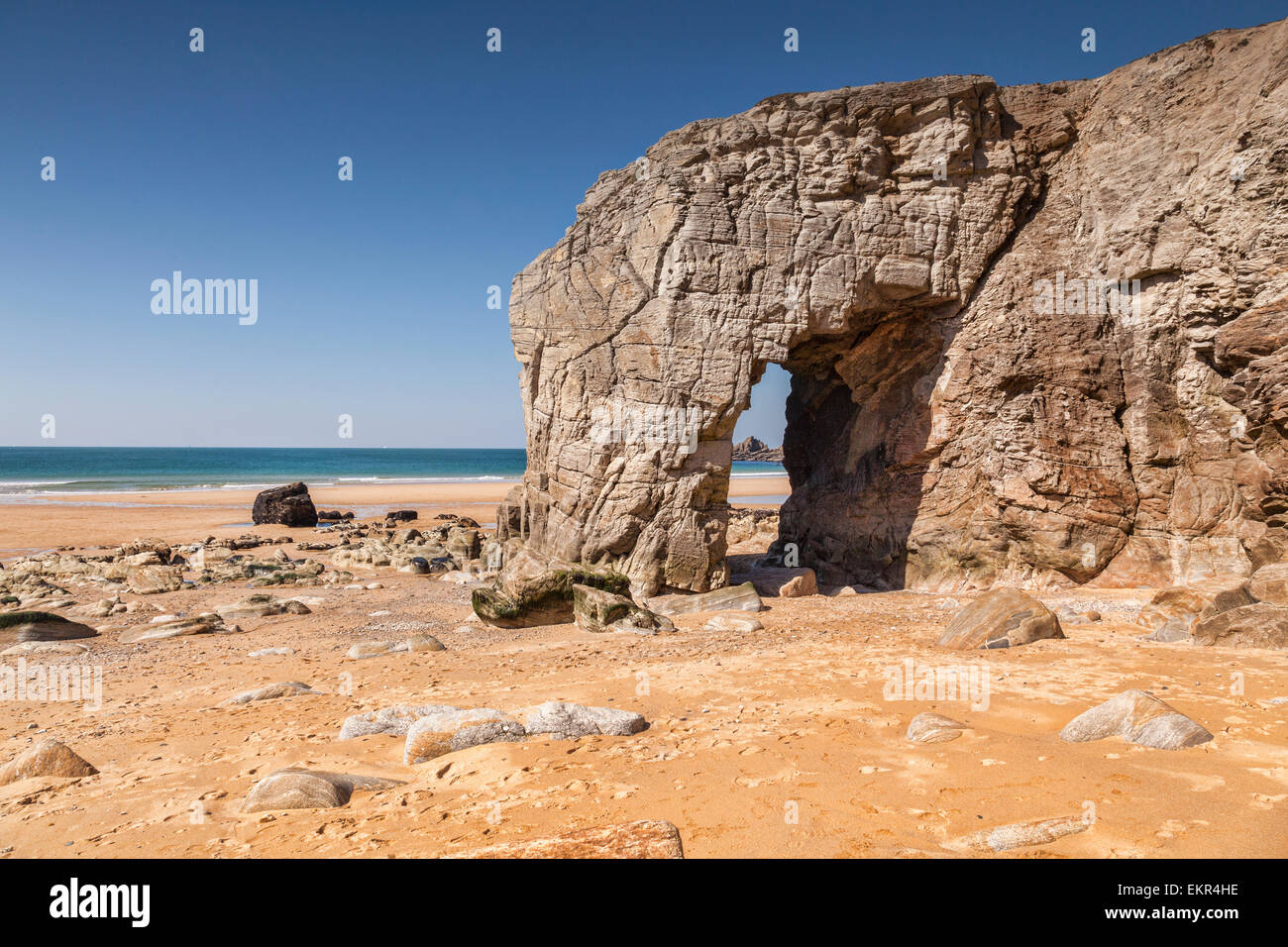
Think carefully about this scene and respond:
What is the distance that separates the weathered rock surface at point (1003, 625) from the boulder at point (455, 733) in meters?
4.76

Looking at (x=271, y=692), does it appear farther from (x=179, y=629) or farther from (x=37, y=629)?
(x=37, y=629)

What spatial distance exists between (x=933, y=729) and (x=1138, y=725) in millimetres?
1188

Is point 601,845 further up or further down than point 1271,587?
further down

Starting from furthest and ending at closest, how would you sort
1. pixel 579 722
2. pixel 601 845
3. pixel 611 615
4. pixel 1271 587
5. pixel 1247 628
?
pixel 611 615, pixel 1271 587, pixel 1247 628, pixel 579 722, pixel 601 845

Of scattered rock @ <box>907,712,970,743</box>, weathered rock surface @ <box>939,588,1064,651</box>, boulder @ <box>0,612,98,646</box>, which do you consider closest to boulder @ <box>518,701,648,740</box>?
scattered rock @ <box>907,712,970,743</box>

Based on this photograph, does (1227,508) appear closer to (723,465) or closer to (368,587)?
(723,465)

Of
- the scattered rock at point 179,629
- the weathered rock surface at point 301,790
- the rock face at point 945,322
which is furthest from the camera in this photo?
the rock face at point 945,322

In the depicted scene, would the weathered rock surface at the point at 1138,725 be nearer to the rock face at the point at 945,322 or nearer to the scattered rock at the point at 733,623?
the scattered rock at the point at 733,623

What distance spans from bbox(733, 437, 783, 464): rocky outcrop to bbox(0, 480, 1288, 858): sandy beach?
305 ft

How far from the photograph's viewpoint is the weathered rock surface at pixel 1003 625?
7.21 m

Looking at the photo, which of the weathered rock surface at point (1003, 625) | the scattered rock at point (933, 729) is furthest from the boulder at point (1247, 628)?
the scattered rock at point (933, 729)

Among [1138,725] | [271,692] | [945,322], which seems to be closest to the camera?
[1138,725]

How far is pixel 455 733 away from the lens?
4.97 m

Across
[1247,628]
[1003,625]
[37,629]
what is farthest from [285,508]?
[1247,628]
